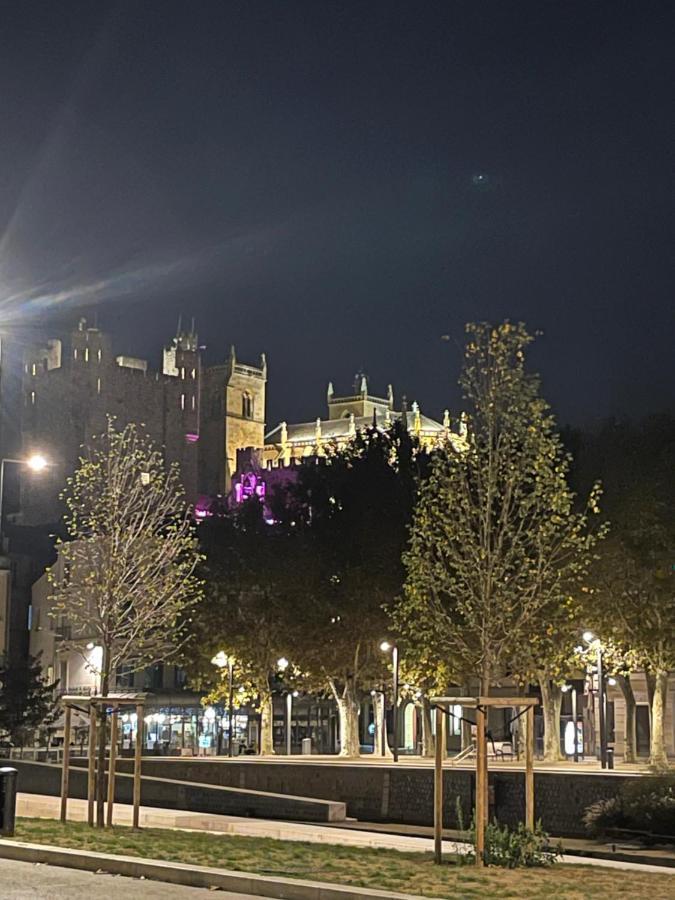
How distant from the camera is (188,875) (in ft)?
55.1

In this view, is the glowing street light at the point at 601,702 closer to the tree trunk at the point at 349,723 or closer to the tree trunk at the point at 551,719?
the tree trunk at the point at 551,719

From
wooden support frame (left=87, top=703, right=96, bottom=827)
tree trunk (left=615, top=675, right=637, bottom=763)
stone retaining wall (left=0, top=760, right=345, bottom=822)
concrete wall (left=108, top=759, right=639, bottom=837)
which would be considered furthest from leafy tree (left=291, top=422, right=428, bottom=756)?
wooden support frame (left=87, top=703, right=96, bottom=827)

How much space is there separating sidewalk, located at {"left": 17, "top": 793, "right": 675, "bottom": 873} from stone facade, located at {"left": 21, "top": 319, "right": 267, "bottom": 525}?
124002 mm

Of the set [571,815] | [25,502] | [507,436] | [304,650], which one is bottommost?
[571,815]

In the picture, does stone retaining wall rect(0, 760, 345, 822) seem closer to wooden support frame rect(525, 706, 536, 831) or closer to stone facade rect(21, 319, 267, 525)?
wooden support frame rect(525, 706, 536, 831)

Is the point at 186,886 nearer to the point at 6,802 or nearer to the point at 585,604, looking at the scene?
the point at 6,802

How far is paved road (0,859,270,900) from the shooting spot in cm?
1530

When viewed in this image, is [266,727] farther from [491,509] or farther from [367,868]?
[367,868]


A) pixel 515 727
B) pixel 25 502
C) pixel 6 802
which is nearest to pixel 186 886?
pixel 6 802

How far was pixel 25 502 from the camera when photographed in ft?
509

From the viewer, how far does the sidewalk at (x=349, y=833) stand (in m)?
20.9

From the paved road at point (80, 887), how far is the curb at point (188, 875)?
208mm

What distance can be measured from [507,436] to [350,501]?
2958 cm

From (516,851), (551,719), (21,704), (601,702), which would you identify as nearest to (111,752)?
(516,851)
